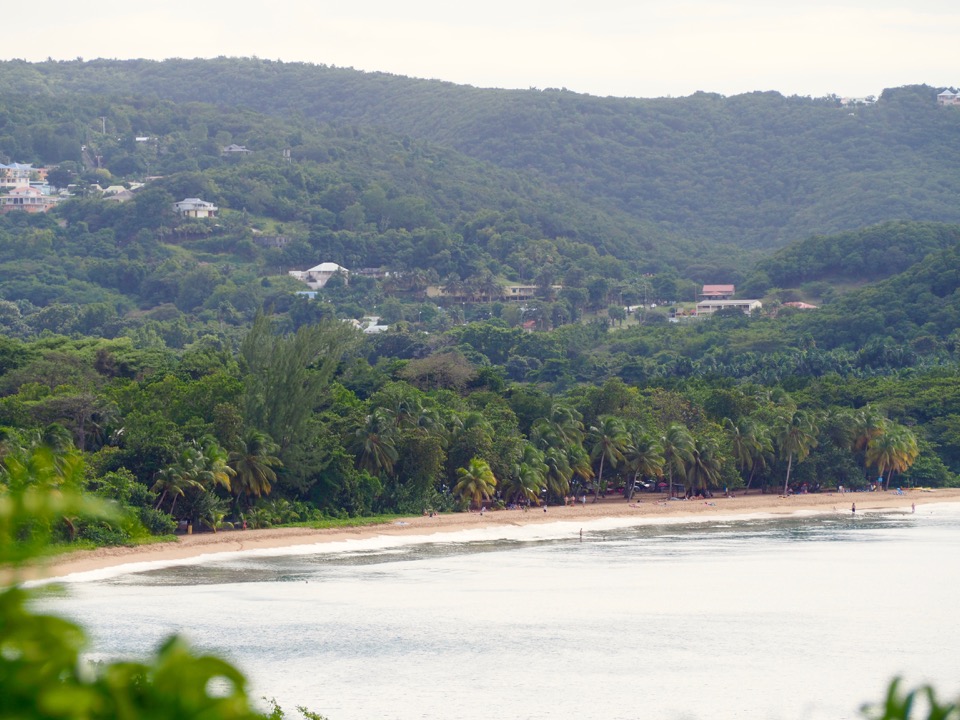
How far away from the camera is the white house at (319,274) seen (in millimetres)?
168750

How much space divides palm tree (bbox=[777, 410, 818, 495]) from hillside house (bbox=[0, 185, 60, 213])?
137073mm

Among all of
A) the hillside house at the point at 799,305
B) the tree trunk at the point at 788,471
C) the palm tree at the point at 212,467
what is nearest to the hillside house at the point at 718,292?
the hillside house at the point at 799,305

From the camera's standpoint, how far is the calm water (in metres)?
31.8

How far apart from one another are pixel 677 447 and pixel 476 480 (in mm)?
11514

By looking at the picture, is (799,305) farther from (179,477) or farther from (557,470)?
(179,477)

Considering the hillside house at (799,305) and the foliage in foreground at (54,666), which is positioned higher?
the foliage in foreground at (54,666)

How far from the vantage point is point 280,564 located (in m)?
48.6

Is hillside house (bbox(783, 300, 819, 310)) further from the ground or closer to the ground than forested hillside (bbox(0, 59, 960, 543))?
closer to the ground

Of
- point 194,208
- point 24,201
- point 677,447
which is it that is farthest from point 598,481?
point 24,201

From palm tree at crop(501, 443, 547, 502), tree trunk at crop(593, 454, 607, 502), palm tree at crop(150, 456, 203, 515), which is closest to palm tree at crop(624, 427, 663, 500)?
tree trunk at crop(593, 454, 607, 502)

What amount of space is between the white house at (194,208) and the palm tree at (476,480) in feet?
418

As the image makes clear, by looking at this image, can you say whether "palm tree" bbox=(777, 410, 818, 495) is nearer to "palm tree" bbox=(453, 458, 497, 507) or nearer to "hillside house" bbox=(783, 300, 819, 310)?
"palm tree" bbox=(453, 458, 497, 507)

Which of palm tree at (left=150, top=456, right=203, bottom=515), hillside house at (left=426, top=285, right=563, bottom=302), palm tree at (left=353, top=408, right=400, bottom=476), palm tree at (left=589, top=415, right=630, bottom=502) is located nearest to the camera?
palm tree at (left=150, top=456, right=203, bottom=515)

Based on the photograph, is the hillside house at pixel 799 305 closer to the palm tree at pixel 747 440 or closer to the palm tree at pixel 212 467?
the palm tree at pixel 747 440
